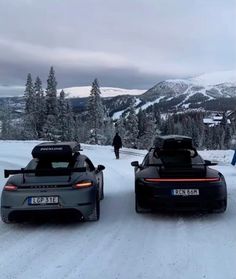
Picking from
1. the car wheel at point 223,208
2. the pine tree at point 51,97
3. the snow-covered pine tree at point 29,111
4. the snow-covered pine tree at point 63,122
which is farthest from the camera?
the snow-covered pine tree at point 29,111

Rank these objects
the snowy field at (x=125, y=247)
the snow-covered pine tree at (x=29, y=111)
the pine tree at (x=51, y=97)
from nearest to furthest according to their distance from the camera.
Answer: the snowy field at (x=125, y=247) → the pine tree at (x=51, y=97) → the snow-covered pine tree at (x=29, y=111)

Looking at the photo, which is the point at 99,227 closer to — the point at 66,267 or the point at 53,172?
the point at 53,172

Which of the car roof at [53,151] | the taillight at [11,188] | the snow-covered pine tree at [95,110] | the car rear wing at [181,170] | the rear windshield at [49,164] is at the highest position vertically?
the snow-covered pine tree at [95,110]

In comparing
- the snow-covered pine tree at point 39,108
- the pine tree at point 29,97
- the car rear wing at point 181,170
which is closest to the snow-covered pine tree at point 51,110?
the snow-covered pine tree at point 39,108

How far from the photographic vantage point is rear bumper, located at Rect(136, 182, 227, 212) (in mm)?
7691

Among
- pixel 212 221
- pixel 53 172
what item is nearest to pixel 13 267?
pixel 53 172

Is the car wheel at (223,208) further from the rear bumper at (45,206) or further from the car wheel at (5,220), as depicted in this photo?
the car wheel at (5,220)

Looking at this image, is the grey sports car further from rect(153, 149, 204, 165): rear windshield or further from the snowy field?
rect(153, 149, 204, 165): rear windshield

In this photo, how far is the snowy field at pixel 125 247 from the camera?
524 cm

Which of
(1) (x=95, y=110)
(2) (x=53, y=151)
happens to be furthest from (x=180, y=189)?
(1) (x=95, y=110)

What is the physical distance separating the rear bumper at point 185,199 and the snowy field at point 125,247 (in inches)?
11.8

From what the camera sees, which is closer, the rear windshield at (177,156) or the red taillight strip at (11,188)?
the red taillight strip at (11,188)

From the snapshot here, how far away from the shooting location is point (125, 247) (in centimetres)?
631

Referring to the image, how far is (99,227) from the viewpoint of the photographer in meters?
7.57
